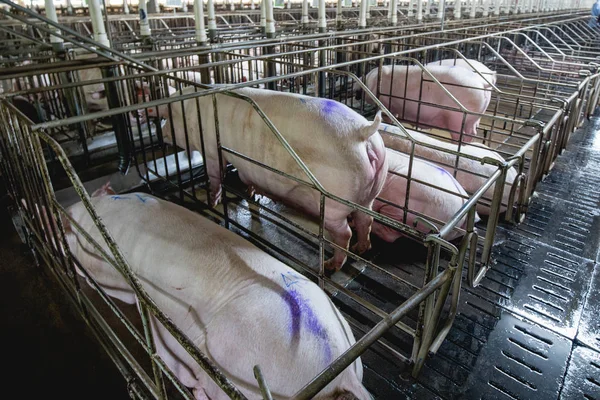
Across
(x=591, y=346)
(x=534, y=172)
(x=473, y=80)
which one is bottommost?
(x=591, y=346)

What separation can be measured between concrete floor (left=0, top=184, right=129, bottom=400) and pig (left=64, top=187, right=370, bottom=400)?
34cm

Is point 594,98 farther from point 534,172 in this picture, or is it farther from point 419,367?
point 419,367

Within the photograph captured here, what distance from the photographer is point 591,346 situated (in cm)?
243

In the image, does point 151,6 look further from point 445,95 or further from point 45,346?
point 45,346

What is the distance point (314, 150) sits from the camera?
288cm

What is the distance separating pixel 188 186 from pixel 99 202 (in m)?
1.70

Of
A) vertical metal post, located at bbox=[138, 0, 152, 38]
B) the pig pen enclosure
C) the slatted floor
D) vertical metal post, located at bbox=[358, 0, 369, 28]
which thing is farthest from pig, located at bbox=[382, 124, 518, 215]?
vertical metal post, located at bbox=[358, 0, 369, 28]

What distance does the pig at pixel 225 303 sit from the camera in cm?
170

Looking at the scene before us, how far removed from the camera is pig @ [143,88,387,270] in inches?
111

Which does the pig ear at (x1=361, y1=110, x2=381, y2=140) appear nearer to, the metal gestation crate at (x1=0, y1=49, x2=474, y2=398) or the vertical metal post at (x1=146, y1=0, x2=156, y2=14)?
the metal gestation crate at (x1=0, y1=49, x2=474, y2=398)

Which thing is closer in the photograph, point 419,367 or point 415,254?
point 419,367

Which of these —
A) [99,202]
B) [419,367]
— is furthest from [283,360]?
[99,202]

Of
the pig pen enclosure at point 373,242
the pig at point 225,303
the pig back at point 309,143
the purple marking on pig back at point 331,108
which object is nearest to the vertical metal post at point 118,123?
the pig pen enclosure at point 373,242

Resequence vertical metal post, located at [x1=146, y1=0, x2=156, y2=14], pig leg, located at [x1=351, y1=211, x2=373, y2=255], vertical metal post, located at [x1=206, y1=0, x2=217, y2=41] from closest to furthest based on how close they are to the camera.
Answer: pig leg, located at [x1=351, y1=211, x2=373, y2=255] < vertical metal post, located at [x1=206, y1=0, x2=217, y2=41] < vertical metal post, located at [x1=146, y1=0, x2=156, y2=14]
